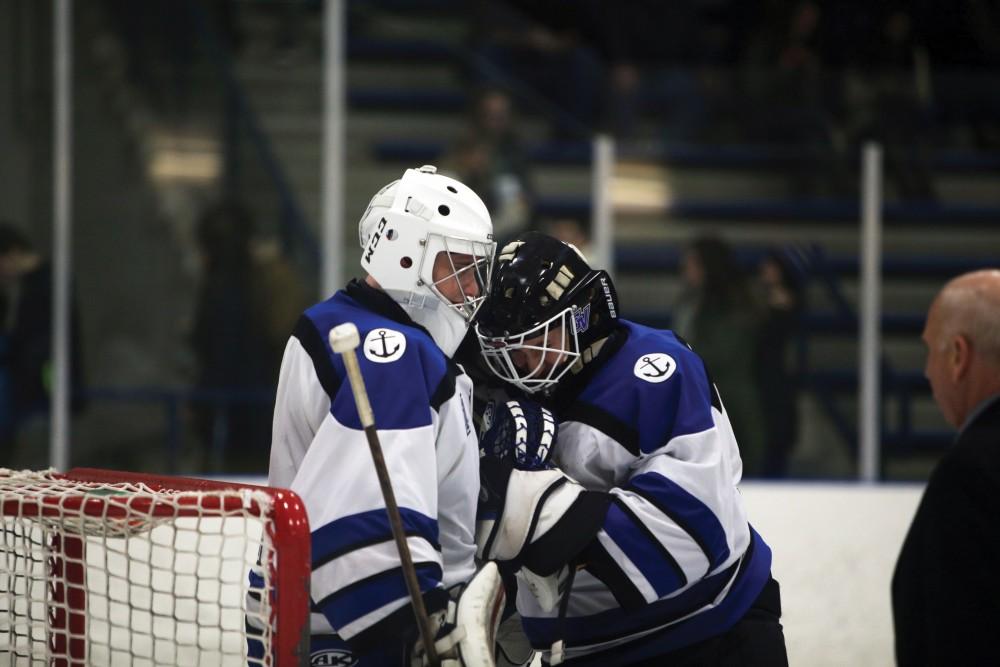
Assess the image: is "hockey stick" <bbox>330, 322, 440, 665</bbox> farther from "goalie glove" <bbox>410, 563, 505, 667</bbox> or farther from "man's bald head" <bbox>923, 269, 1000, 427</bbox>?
"man's bald head" <bbox>923, 269, 1000, 427</bbox>

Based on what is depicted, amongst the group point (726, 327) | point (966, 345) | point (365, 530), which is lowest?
point (726, 327)

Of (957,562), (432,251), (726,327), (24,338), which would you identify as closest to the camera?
(957,562)

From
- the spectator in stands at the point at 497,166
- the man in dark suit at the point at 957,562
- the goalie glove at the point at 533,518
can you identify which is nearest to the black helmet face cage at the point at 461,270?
the goalie glove at the point at 533,518

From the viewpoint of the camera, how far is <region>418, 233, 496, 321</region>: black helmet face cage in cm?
177

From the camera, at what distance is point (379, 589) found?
1606mm

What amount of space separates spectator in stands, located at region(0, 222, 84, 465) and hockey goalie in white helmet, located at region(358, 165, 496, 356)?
300cm

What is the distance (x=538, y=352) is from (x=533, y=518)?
0.26m

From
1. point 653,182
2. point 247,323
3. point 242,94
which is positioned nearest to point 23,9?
point 242,94

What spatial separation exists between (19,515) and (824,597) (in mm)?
2303

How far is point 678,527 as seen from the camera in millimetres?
1886

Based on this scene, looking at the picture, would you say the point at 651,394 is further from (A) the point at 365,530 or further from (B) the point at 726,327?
(B) the point at 726,327

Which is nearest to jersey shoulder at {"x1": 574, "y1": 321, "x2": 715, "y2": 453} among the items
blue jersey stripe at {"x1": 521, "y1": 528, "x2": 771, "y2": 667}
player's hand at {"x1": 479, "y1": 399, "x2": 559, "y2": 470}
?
player's hand at {"x1": 479, "y1": 399, "x2": 559, "y2": 470}

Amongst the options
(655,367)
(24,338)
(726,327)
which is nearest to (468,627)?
(655,367)

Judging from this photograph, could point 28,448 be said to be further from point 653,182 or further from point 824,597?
point 824,597
